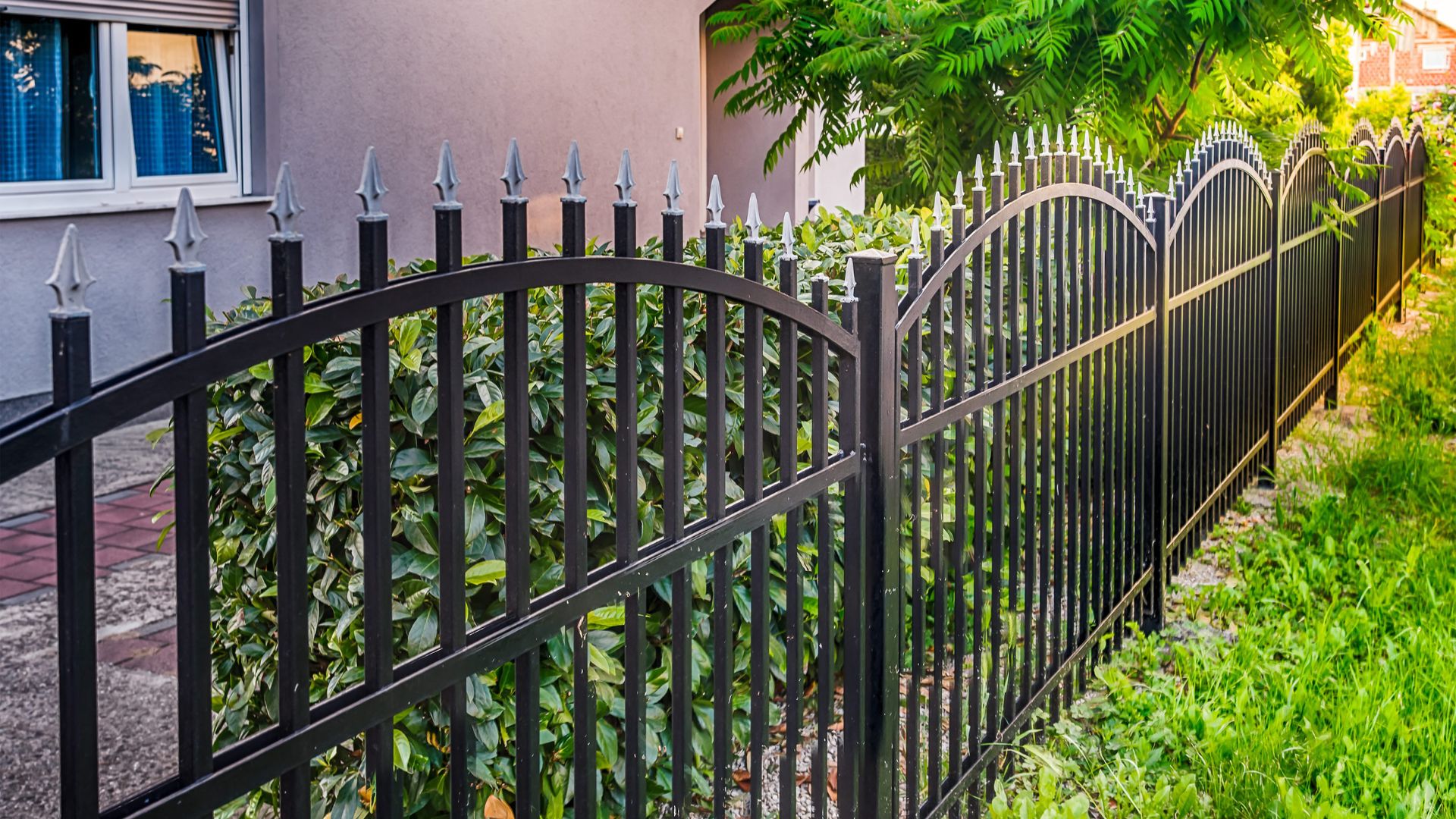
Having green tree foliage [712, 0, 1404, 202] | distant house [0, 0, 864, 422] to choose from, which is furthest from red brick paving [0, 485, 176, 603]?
green tree foliage [712, 0, 1404, 202]

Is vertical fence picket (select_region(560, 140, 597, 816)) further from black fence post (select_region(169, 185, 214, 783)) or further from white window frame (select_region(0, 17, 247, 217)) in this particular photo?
white window frame (select_region(0, 17, 247, 217))

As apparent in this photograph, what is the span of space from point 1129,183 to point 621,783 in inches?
98.7

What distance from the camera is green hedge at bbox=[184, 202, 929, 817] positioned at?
2.57 metres

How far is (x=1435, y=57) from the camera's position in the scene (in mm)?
42875

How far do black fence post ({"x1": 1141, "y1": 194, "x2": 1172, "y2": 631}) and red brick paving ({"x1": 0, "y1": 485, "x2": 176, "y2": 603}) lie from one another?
11.6ft

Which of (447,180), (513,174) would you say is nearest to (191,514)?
(447,180)

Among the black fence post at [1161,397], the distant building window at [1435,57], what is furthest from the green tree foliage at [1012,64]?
the distant building window at [1435,57]

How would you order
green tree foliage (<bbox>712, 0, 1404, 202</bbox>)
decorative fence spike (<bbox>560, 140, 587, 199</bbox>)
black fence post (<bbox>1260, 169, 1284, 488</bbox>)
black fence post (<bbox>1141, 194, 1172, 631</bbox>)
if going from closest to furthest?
1. decorative fence spike (<bbox>560, 140, 587, 199</bbox>)
2. black fence post (<bbox>1141, 194, 1172, 631</bbox>)
3. green tree foliage (<bbox>712, 0, 1404, 202</bbox>)
4. black fence post (<bbox>1260, 169, 1284, 488</bbox>)

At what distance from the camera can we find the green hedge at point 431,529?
2570 mm

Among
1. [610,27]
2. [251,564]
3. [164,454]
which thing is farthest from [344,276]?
[610,27]

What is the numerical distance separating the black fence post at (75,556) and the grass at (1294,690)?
7.68 ft

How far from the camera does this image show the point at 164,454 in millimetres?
7320

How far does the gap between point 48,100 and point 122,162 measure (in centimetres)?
50

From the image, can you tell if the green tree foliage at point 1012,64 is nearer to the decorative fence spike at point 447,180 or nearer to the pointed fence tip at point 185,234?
the decorative fence spike at point 447,180
